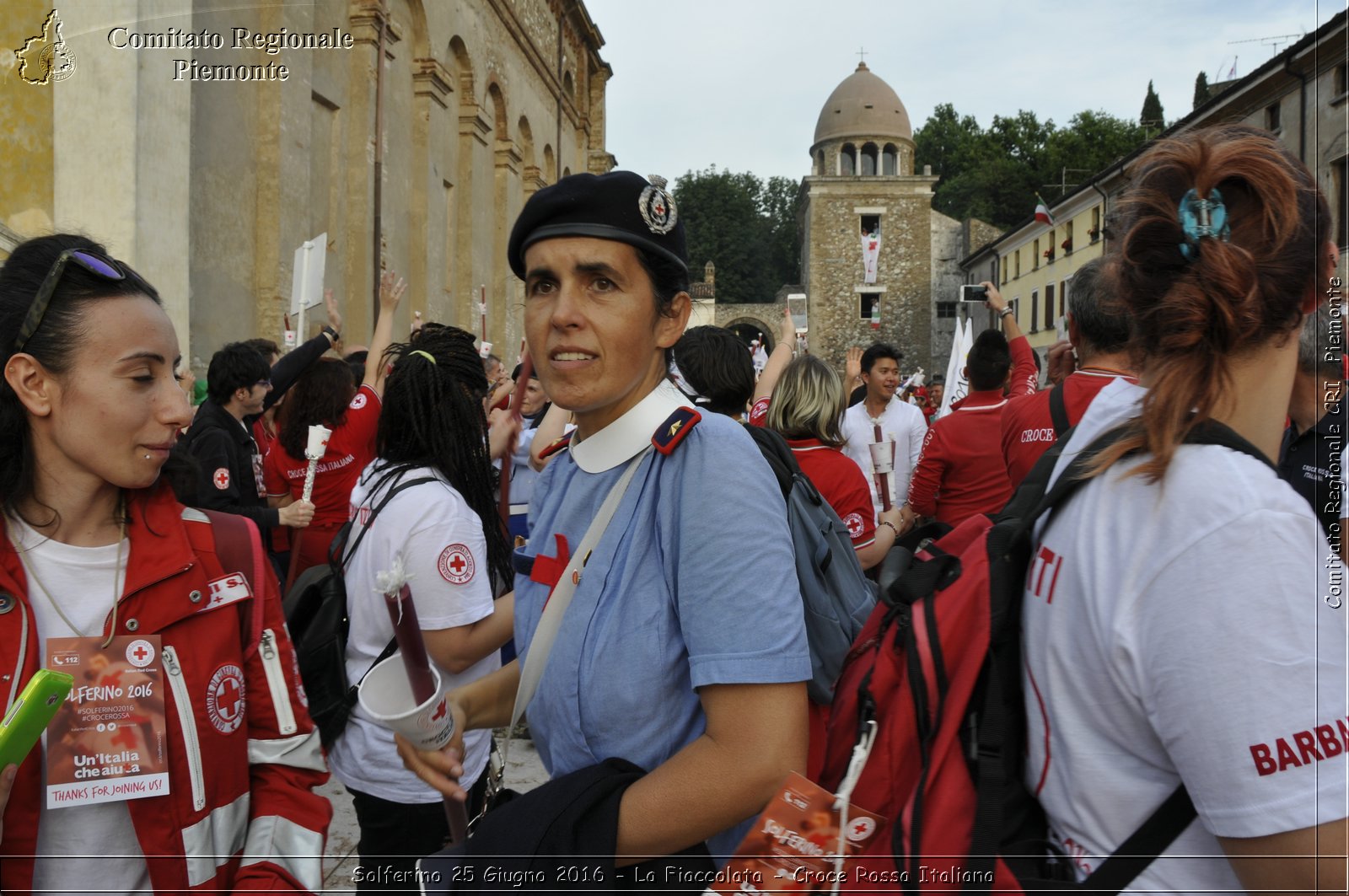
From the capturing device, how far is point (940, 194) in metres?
76.1

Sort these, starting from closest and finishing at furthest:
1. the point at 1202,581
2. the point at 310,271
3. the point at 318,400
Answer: the point at 1202,581 < the point at 318,400 < the point at 310,271

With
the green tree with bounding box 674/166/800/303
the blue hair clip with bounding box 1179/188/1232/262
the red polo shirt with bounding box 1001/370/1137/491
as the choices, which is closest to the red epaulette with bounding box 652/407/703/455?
the blue hair clip with bounding box 1179/188/1232/262

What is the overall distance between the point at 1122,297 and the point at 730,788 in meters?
1.01

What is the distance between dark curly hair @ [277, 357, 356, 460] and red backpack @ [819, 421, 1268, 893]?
496 centimetres

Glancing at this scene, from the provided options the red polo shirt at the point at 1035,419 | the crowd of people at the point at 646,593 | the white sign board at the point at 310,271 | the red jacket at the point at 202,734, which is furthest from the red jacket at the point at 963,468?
the white sign board at the point at 310,271

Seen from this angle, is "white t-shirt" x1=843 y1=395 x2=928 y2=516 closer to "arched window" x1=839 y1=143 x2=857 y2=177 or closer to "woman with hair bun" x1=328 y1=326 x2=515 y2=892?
"woman with hair bun" x1=328 y1=326 x2=515 y2=892

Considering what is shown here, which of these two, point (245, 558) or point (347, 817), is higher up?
point (245, 558)

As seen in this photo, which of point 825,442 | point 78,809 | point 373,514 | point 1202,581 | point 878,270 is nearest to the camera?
point 1202,581

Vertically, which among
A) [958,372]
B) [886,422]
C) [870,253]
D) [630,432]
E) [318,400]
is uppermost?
[870,253]

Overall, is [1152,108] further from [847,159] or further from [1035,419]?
[1035,419]

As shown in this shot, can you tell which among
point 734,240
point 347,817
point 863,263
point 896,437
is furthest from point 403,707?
point 734,240

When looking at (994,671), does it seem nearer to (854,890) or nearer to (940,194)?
(854,890)

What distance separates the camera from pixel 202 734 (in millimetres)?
1912

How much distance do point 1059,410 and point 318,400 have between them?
423 cm
